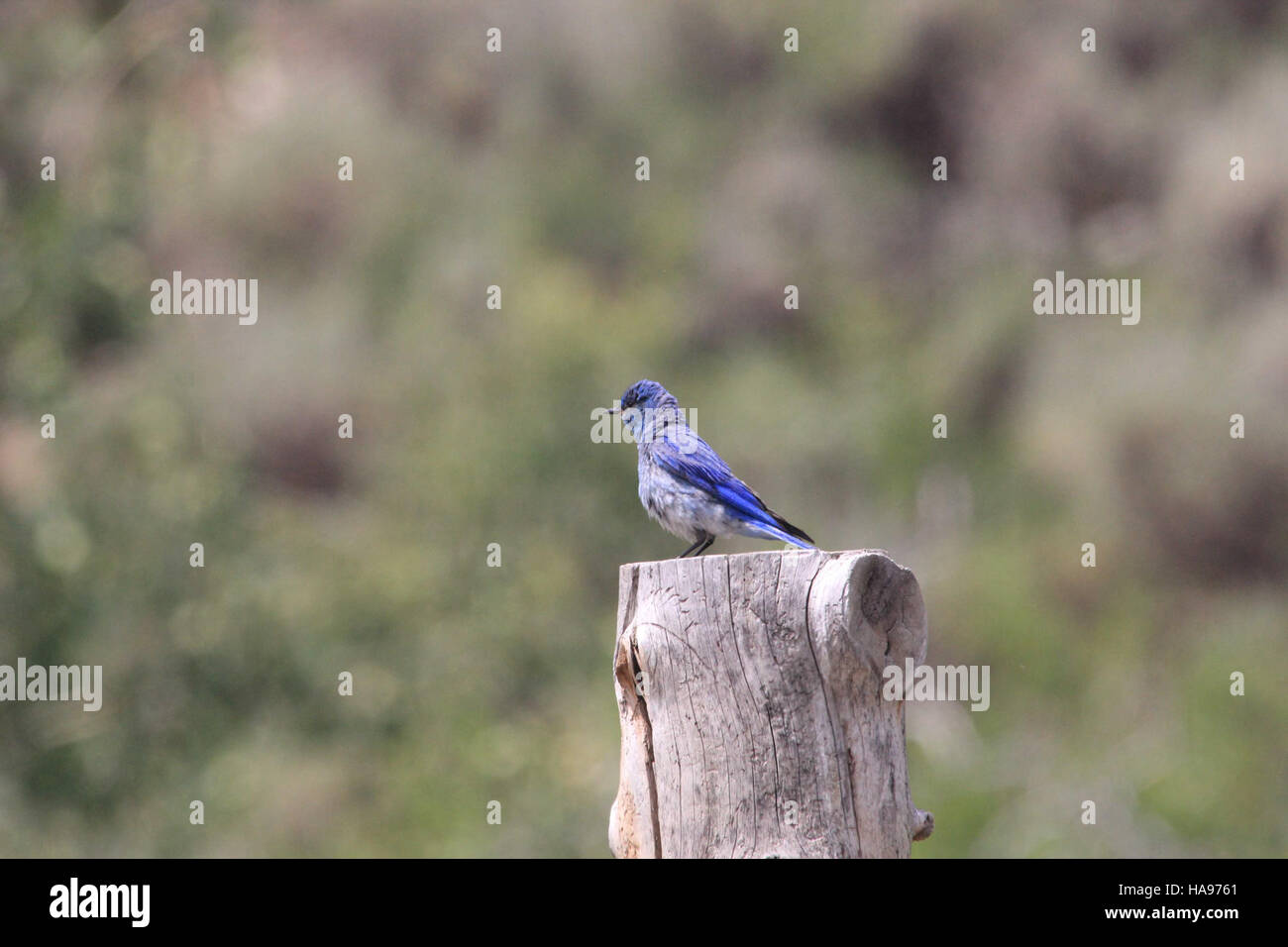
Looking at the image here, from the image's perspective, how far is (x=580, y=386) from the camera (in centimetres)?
1578

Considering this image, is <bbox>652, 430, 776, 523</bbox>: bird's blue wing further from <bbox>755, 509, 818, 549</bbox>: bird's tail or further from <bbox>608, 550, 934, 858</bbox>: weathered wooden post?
<bbox>608, 550, 934, 858</bbox>: weathered wooden post

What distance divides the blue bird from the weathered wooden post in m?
1.38

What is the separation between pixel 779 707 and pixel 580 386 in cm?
1205

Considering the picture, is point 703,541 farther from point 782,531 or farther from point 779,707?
point 779,707

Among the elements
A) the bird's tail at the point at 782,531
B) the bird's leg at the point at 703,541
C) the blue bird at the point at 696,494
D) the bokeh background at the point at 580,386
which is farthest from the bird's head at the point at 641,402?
the bokeh background at the point at 580,386

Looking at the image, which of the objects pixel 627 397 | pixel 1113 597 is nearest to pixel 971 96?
pixel 1113 597

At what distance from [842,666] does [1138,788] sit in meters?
11.1

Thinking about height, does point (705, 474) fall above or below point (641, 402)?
below

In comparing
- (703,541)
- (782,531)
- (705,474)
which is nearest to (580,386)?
(703,541)

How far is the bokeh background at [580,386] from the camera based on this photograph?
13.9m

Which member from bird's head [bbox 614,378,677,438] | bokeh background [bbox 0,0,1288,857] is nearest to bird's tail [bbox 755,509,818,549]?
bird's head [bbox 614,378,677,438]

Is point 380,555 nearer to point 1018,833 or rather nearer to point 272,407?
point 272,407

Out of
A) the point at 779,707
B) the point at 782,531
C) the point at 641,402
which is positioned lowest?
the point at 779,707
